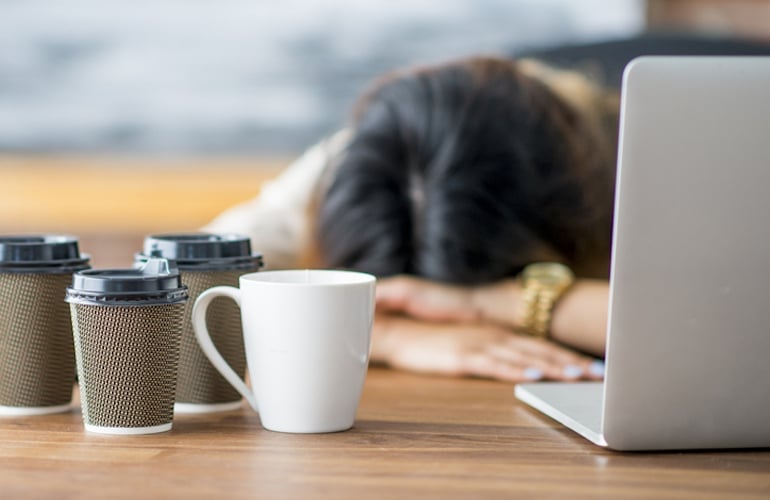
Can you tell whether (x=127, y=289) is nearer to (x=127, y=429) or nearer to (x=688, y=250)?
(x=127, y=429)

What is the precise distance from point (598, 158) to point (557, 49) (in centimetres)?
75

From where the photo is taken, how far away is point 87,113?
3.10 meters

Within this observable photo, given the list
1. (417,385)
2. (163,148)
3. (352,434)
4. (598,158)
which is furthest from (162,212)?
(352,434)

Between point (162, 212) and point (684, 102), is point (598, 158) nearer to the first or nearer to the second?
point (684, 102)

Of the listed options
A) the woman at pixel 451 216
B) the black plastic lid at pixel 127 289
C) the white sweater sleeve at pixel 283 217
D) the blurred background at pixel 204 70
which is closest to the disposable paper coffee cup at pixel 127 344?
the black plastic lid at pixel 127 289

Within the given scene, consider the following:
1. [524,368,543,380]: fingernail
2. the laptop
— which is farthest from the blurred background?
the laptop

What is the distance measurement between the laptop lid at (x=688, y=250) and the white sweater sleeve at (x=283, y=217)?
2.78 ft

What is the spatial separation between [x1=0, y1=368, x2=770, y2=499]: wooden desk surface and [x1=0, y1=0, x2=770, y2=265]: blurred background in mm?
2149

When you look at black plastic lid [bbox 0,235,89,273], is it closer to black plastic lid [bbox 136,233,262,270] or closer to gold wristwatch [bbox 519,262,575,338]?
black plastic lid [bbox 136,233,262,270]

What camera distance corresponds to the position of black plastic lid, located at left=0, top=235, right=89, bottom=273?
2.56ft

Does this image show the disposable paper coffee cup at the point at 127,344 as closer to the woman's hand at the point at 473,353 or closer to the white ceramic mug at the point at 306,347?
the white ceramic mug at the point at 306,347

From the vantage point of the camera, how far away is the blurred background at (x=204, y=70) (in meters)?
2.93

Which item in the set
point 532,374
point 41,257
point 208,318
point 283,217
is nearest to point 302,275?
point 208,318

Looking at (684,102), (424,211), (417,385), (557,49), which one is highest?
(557,49)
